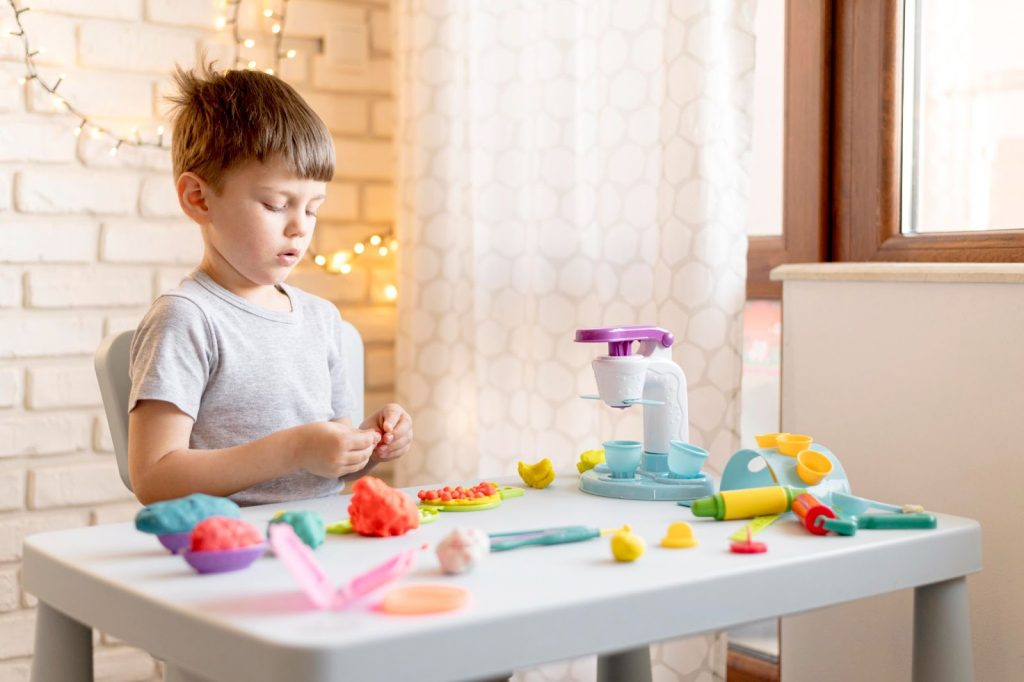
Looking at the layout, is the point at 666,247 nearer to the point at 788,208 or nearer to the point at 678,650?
the point at 788,208

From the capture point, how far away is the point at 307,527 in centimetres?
101

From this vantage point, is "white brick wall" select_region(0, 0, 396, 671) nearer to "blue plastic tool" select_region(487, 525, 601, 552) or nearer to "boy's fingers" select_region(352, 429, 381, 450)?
"boy's fingers" select_region(352, 429, 381, 450)

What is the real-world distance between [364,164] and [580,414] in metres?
0.82

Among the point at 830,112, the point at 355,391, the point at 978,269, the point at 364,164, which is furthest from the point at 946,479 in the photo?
the point at 364,164

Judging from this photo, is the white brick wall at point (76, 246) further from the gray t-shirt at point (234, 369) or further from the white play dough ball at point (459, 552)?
the white play dough ball at point (459, 552)

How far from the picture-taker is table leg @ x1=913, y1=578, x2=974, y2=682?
1124 mm

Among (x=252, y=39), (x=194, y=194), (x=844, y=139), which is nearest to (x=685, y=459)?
(x=194, y=194)

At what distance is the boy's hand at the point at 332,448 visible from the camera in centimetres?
123

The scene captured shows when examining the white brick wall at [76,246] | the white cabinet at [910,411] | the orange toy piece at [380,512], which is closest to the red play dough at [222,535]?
the orange toy piece at [380,512]

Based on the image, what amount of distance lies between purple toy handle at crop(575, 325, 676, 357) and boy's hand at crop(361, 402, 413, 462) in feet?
0.84

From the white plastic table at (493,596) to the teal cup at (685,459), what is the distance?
7cm

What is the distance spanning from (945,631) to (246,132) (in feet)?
3.17

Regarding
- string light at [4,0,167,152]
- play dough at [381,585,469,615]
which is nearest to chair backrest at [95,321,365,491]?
play dough at [381,585,469,615]

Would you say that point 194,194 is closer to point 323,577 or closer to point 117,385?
point 117,385
